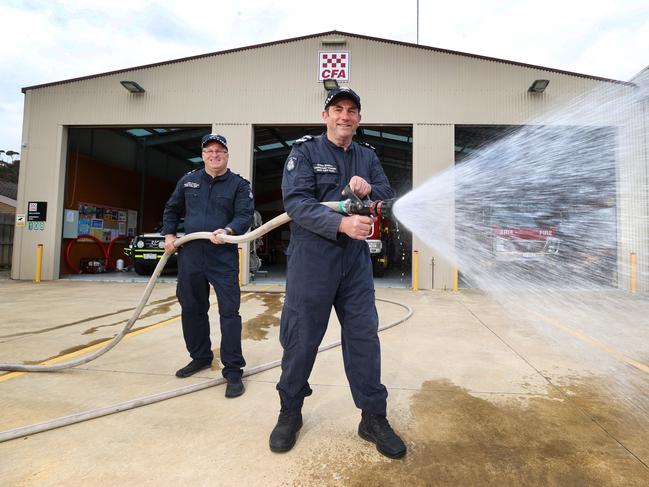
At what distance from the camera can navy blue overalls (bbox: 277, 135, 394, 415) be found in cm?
181

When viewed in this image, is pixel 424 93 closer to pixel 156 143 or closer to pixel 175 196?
pixel 175 196

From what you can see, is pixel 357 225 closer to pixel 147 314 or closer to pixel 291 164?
pixel 291 164

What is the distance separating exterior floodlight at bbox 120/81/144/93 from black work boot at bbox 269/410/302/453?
9319 millimetres

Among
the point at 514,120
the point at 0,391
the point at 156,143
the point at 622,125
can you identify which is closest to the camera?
the point at 0,391

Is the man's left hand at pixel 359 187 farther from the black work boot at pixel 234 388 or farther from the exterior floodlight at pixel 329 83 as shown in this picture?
the exterior floodlight at pixel 329 83

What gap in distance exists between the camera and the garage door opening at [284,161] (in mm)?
10469

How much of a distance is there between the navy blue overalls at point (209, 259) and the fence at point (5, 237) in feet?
46.5

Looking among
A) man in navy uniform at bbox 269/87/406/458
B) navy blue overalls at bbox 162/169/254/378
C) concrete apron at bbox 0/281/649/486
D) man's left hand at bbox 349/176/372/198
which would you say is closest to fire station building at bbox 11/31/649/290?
concrete apron at bbox 0/281/649/486

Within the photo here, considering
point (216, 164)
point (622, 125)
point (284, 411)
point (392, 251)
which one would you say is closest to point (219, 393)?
point (284, 411)

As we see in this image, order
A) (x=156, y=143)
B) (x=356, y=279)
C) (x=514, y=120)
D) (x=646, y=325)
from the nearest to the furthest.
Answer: (x=356, y=279) → (x=646, y=325) → (x=514, y=120) → (x=156, y=143)

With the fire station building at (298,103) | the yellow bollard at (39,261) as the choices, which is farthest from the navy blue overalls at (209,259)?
the yellow bollard at (39,261)

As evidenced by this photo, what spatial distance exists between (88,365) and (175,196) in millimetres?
1611

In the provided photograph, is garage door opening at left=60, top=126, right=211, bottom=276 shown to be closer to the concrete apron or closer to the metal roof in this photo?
the metal roof

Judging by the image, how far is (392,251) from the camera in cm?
1407
